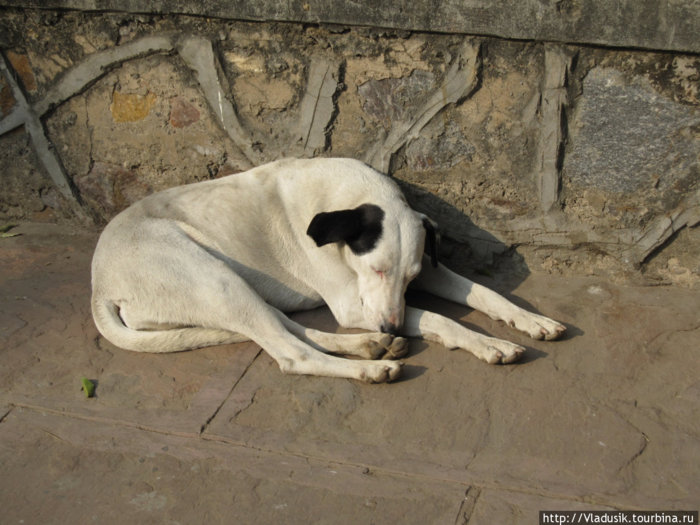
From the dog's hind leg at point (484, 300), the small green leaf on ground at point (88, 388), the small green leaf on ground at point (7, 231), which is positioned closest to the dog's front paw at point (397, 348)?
the dog's hind leg at point (484, 300)

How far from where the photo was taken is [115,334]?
3828mm

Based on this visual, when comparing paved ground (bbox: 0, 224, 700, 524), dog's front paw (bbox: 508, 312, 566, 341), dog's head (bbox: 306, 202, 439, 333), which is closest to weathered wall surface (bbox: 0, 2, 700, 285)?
paved ground (bbox: 0, 224, 700, 524)

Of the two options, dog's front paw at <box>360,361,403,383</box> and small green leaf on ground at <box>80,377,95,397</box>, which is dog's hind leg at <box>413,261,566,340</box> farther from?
small green leaf on ground at <box>80,377,95,397</box>

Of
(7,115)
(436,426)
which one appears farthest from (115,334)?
(7,115)

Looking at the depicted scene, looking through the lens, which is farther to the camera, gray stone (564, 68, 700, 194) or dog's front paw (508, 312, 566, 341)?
gray stone (564, 68, 700, 194)

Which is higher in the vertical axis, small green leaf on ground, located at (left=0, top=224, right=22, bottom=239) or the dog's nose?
the dog's nose

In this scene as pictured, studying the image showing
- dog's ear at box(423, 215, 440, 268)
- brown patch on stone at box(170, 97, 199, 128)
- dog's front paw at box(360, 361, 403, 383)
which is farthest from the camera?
brown patch on stone at box(170, 97, 199, 128)

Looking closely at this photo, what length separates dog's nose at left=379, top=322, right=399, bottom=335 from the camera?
12.2 ft

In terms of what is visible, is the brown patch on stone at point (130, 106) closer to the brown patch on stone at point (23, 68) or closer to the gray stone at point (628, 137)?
the brown patch on stone at point (23, 68)

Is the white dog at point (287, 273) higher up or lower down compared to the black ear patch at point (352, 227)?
lower down

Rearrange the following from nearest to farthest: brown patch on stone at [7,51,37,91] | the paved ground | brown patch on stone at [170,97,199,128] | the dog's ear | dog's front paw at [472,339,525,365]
Result: the paved ground, dog's front paw at [472,339,525,365], the dog's ear, brown patch on stone at [170,97,199,128], brown patch on stone at [7,51,37,91]

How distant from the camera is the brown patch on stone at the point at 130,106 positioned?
15.4 ft

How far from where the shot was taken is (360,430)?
321 cm

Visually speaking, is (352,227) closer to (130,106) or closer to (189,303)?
(189,303)
